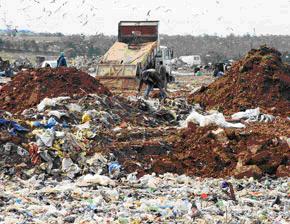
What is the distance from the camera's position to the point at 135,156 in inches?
456

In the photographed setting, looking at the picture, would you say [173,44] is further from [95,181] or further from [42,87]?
[95,181]

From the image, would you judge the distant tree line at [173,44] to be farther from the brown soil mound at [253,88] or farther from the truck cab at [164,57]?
the brown soil mound at [253,88]

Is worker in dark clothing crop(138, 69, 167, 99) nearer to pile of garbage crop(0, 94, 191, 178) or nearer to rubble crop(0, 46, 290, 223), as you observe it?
pile of garbage crop(0, 94, 191, 178)

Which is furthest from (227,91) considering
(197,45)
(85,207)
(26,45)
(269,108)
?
(197,45)

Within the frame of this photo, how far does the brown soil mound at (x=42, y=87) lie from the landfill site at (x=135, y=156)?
32mm

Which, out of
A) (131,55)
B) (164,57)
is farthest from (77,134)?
(164,57)

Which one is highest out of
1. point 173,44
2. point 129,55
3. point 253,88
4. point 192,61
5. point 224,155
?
point 129,55

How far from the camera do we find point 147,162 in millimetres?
11344

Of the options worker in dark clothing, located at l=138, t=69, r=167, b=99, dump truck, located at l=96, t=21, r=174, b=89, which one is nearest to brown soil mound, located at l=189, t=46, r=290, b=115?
worker in dark clothing, located at l=138, t=69, r=167, b=99

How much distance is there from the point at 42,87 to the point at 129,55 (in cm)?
848

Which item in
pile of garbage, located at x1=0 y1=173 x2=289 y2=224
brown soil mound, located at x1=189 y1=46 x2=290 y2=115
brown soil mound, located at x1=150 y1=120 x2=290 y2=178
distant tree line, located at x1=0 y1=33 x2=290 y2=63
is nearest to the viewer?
pile of garbage, located at x1=0 y1=173 x2=289 y2=224

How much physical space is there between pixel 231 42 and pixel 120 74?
202 feet

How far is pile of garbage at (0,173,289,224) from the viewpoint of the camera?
7.69 meters

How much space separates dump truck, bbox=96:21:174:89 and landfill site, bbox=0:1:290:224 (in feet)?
18.0
